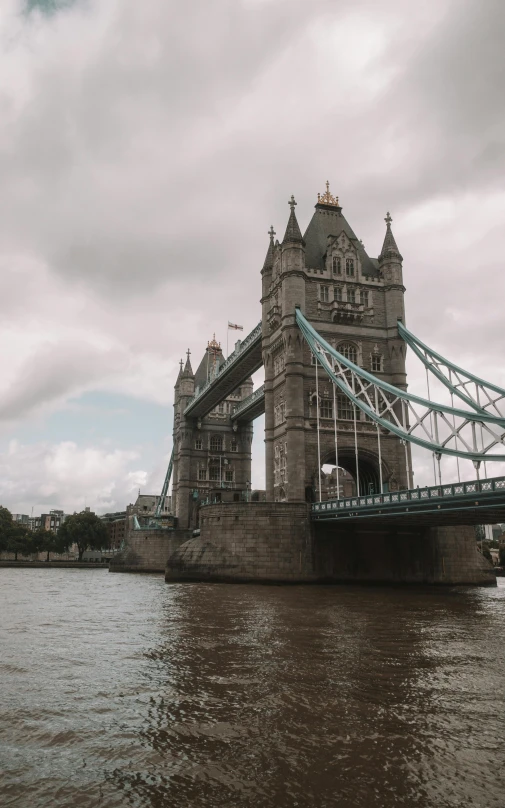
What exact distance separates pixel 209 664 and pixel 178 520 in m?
62.9

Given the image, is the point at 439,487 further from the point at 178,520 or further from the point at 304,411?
the point at 178,520

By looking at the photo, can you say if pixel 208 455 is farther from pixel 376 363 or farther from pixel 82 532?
pixel 376 363

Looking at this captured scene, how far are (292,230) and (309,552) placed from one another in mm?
23998

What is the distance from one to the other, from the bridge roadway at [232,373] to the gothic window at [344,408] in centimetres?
1096

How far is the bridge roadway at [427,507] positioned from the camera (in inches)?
1013

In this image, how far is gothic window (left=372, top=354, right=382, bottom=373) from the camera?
45.2 meters

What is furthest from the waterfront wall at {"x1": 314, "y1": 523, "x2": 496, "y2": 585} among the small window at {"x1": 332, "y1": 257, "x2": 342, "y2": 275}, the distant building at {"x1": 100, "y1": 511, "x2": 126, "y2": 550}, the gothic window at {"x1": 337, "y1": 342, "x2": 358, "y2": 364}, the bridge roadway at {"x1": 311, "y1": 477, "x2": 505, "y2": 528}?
the distant building at {"x1": 100, "y1": 511, "x2": 126, "y2": 550}

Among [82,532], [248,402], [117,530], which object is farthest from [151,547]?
[117,530]

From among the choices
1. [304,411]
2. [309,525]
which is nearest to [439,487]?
[309,525]

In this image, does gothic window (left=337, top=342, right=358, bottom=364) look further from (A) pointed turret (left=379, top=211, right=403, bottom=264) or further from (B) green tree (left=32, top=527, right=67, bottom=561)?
(B) green tree (left=32, top=527, right=67, bottom=561)

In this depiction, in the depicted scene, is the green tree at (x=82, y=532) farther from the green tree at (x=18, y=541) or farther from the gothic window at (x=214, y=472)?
the gothic window at (x=214, y=472)

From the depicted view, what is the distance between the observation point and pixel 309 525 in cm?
3769

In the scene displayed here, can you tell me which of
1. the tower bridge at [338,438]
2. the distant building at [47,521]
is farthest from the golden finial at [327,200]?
the distant building at [47,521]

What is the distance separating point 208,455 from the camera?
77688mm
